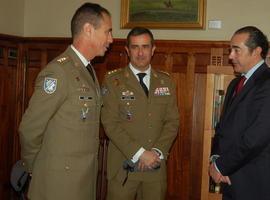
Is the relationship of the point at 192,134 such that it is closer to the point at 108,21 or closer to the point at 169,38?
the point at 169,38

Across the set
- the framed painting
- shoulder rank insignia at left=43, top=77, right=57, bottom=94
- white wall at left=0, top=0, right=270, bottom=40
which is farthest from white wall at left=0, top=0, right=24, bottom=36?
shoulder rank insignia at left=43, top=77, right=57, bottom=94

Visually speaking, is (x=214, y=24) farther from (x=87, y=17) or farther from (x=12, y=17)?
(x=12, y=17)

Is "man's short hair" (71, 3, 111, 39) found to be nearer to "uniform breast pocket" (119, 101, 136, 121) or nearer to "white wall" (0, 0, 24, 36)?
"uniform breast pocket" (119, 101, 136, 121)

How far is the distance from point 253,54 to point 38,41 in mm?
2453

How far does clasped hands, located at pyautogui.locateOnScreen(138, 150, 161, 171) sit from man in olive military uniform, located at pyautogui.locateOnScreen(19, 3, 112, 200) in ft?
2.15

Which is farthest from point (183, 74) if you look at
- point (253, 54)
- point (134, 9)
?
point (253, 54)

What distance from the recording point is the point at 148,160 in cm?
281

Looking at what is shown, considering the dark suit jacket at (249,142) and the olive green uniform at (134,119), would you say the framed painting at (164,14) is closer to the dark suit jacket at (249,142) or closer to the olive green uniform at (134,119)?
the olive green uniform at (134,119)

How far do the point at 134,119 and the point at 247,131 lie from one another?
0.94 metres

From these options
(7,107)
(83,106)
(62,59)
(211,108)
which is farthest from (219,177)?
(7,107)

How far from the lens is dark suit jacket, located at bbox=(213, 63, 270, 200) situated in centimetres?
229

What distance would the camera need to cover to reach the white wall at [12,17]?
3.96 m

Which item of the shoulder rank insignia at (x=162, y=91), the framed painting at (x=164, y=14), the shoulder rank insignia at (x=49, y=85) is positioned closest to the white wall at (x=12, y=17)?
the framed painting at (x=164, y=14)

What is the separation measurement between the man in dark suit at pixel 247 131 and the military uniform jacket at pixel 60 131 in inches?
34.6
